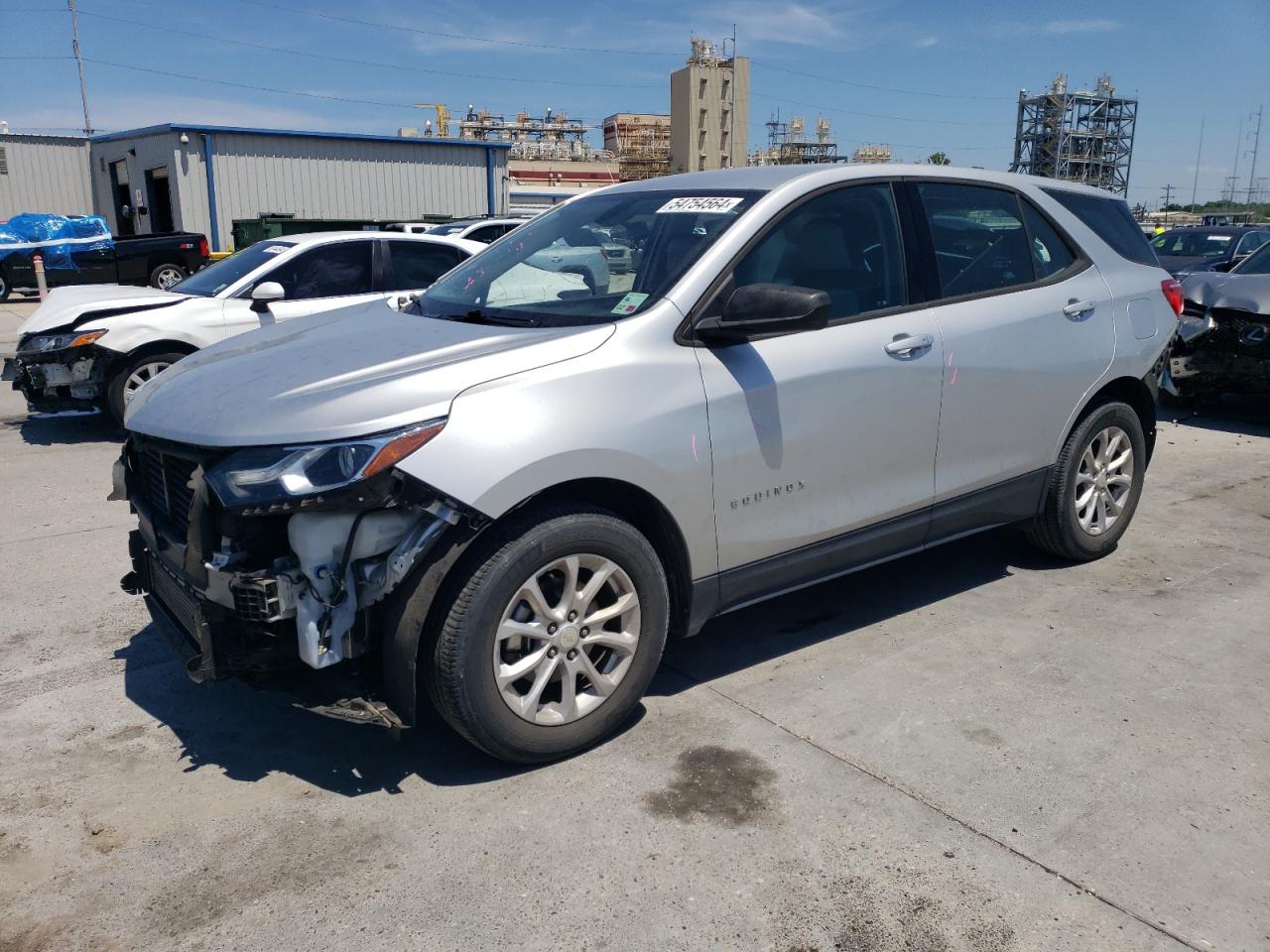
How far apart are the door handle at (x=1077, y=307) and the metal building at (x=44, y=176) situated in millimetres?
35651

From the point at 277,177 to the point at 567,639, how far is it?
28.4 meters

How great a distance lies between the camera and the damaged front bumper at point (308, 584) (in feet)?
9.37

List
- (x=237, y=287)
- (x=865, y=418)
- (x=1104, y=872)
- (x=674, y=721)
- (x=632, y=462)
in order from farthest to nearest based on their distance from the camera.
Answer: (x=237, y=287)
(x=865, y=418)
(x=674, y=721)
(x=632, y=462)
(x=1104, y=872)

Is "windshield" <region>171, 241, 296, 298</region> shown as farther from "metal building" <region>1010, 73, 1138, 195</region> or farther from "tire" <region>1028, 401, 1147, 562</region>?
"metal building" <region>1010, 73, 1138, 195</region>

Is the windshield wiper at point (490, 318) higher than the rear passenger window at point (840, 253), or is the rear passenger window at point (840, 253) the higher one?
the rear passenger window at point (840, 253)

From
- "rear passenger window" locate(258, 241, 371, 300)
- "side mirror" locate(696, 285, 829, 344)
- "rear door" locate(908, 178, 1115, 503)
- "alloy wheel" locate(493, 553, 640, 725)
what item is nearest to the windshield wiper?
"side mirror" locate(696, 285, 829, 344)

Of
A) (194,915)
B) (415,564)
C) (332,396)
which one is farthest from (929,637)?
(194,915)

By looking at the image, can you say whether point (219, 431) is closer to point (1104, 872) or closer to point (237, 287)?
point (1104, 872)

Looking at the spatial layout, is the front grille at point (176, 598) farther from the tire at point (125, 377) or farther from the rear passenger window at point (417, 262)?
the rear passenger window at point (417, 262)

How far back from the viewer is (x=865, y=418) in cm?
387

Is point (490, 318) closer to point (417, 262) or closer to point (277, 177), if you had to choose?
point (417, 262)

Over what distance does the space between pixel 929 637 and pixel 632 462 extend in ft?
6.09

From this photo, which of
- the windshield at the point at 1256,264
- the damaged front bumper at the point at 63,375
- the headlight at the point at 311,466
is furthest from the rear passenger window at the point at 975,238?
the damaged front bumper at the point at 63,375

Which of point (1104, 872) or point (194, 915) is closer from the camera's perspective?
point (194, 915)
